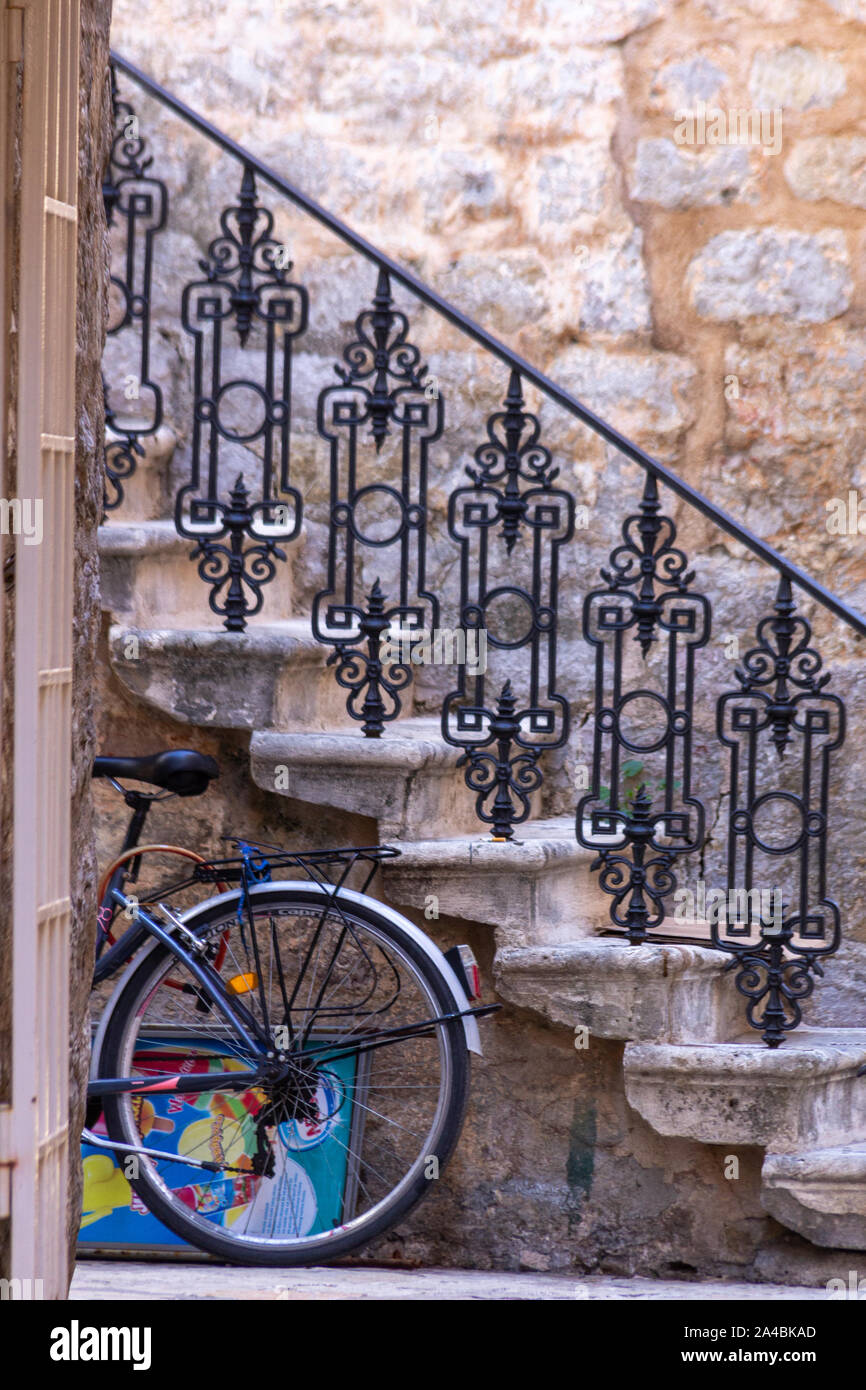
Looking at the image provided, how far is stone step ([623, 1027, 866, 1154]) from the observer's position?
3.32 m

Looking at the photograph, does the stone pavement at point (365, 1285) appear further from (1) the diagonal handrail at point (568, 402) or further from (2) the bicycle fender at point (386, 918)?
(1) the diagonal handrail at point (568, 402)

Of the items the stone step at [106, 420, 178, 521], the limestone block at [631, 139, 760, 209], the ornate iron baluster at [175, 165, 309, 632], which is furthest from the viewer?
the limestone block at [631, 139, 760, 209]

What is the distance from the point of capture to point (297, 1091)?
3.44 metres

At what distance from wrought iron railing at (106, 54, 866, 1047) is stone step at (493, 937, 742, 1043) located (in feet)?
0.29

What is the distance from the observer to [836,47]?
14.2 feet

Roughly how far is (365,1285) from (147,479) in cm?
235

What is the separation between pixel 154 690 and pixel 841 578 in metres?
2.04

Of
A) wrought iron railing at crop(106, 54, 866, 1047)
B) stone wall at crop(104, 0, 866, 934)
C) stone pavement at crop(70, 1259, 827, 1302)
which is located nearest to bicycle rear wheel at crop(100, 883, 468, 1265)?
stone pavement at crop(70, 1259, 827, 1302)

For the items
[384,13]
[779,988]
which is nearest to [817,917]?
[779,988]

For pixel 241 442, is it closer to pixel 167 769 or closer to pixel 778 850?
pixel 167 769

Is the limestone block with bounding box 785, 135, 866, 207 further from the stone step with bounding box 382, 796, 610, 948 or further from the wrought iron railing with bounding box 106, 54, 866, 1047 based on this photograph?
the stone step with bounding box 382, 796, 610, 948

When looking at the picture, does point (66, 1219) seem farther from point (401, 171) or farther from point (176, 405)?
point (401, 171)

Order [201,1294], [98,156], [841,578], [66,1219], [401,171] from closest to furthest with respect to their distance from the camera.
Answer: [66,1219], [98,156], [201,1294], [841,578], [401,171]

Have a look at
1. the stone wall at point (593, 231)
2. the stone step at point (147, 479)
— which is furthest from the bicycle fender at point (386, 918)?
the stone step at point (147, 479)
